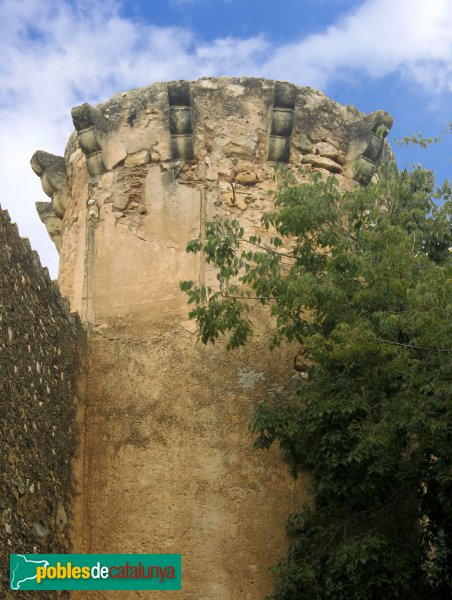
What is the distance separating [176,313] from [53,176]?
238 centimetres

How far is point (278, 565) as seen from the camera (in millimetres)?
8375

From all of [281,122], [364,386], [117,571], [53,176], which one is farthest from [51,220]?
[364,386]

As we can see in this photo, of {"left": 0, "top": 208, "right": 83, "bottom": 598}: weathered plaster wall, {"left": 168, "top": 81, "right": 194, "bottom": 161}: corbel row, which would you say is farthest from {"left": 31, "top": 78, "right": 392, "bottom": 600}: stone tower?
{"left": 0, "top": 208, "right": 83, "bottom": 598}: weathered plaster wall

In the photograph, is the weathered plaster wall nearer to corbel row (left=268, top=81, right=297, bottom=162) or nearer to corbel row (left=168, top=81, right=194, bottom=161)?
corbel row (left=168, top=81, right=194, bottom=161)

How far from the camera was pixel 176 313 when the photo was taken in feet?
32.2

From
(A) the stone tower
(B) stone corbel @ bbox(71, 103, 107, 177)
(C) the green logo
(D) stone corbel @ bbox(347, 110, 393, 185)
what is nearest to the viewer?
(C) the green logo

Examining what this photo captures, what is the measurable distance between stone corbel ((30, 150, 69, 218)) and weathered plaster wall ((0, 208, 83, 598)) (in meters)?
2.30

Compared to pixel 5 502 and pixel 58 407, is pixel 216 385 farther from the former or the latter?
pixel 5 502

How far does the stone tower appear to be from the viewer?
8844mm

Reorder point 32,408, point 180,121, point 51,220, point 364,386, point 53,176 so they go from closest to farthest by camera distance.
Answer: point 32,408 < point 364,386 < point 180,121 < point 53,176 < point 51,220

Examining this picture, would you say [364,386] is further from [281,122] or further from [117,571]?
[281,122]

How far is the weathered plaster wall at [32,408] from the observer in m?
7.25

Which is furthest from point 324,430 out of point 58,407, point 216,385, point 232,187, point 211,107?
point 211,107

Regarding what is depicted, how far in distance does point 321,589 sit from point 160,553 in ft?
4.77
